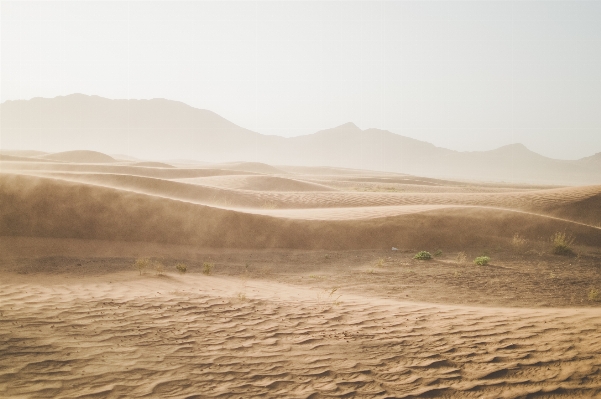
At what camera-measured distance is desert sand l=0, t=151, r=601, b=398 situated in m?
4.03

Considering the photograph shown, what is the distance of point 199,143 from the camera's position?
17850 centimetres

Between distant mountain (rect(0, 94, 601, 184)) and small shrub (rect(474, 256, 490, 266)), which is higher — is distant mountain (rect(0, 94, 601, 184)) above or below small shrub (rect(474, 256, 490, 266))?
above

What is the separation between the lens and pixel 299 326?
→ 540 cm

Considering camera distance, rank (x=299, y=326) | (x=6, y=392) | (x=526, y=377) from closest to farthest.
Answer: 1. (x=6, y=392)
2. (x=526, y=377)
3. (x=299, y=326)

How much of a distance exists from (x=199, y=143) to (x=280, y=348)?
182 meters

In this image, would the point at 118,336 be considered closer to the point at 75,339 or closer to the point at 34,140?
the point at 75,339

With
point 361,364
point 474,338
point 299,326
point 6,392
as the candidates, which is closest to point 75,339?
point 6,392

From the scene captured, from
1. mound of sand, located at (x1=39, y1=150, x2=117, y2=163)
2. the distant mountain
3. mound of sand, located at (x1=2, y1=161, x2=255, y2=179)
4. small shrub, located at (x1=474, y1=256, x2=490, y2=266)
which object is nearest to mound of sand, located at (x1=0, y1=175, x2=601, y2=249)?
small shrub, located at (x1=474, y1=256, x2=490, y2=266)

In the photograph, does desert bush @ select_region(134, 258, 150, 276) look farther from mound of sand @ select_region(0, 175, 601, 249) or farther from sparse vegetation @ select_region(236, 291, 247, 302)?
mound of sand @ select_region(0, 175, 601, 249)

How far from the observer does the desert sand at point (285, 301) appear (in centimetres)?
403

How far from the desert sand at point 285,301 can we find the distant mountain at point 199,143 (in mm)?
150113

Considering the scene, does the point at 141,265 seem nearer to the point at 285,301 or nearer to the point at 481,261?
the point at 285,301

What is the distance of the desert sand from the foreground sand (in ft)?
0.07

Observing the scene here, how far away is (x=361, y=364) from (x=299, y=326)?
126 cm
